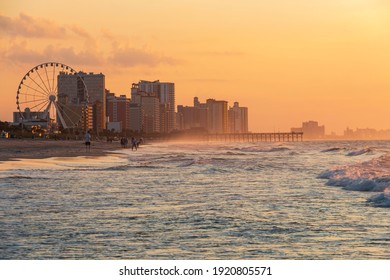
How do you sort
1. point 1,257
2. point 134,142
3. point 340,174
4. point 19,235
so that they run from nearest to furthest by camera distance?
point 1,257 < point 19,235 < point 340,174 < point 134,142

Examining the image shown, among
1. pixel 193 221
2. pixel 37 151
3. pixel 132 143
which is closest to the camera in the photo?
pixel 193 221

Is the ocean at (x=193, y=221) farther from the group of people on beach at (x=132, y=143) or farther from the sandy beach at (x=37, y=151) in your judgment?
the group of people on beach at (x=132, y=143)

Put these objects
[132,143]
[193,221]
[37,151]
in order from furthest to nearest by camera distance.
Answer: [132,143]
[37,151]
[193,221]

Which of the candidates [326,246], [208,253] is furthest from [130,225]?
[326,246]

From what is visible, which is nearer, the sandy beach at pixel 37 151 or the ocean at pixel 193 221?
the ocean at pixel 193 221

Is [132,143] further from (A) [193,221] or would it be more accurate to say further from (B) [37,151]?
(A) [193,221]

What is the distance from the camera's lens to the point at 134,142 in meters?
92.6

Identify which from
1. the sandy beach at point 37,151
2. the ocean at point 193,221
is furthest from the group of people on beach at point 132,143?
the ocean at point 193,221

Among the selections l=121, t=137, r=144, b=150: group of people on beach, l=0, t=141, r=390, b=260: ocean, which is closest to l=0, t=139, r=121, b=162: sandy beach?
l=121, t=137, r=144, b=150: group of people on beach

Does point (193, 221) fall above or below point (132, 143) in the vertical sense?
above

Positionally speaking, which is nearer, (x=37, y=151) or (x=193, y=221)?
(x=193, y=221)

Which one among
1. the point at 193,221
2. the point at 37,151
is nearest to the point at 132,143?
the point at 37,151
